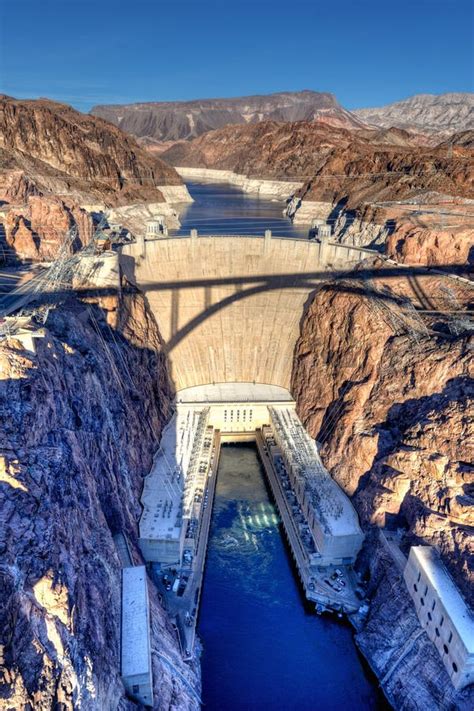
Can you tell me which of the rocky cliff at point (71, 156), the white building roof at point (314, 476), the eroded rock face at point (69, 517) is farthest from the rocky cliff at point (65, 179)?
the white building roof at point (314, 476)

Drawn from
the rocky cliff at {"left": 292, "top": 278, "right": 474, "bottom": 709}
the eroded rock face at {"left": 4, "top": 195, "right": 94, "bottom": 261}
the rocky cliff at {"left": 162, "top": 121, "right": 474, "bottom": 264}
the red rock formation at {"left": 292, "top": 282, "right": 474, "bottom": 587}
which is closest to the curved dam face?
the red rock formation at {"left": 292, "top": 282, "right": 474, "bottom": 587}

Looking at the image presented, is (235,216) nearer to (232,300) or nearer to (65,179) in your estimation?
(65,179)

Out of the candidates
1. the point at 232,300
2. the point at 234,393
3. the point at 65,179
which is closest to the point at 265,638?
the point at 234,393

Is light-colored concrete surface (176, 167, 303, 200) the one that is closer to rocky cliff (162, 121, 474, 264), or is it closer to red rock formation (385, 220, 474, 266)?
rocky cliff (162, 121, 474, 264)

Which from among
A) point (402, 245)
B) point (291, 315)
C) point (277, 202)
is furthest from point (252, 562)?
point (277, 202)

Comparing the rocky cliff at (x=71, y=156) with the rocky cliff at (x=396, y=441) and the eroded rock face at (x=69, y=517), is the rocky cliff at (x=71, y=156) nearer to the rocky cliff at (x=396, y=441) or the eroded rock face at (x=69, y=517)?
the eroded rock face at (x=69, y=517)

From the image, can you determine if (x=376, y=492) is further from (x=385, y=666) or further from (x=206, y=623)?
(x=206, y=623)
